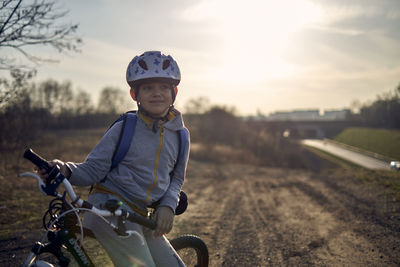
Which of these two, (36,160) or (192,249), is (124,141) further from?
(192,249)

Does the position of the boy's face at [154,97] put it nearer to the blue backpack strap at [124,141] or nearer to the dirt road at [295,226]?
the blue backpack strap at [124,141]

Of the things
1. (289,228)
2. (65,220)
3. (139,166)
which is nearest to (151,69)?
(139,166)

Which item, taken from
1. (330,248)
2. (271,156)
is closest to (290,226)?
(330,248)

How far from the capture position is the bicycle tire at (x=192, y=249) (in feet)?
10.3

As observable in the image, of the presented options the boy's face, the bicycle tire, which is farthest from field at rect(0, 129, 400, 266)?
the boy's face

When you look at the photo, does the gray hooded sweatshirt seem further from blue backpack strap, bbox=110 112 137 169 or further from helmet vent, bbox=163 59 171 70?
helmet vent, bbox=163 59 171 70

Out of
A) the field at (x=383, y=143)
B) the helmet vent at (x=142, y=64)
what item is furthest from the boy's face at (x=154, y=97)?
the field at (x=383, y=143)

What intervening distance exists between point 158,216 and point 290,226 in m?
5.15

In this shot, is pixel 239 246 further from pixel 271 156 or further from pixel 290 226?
pixel 271 156

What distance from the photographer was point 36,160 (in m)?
1.78

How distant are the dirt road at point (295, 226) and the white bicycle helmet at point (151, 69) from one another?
3.08 meters

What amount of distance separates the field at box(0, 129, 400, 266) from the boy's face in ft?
9.32

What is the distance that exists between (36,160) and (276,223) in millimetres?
6259

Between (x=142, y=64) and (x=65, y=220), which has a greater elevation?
(x=142, y=64)
